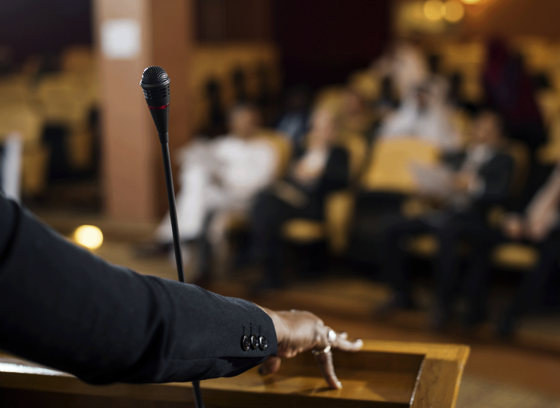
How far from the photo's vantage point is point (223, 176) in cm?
383

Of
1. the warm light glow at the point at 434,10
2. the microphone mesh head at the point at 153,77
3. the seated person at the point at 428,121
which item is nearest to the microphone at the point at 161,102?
the microphone mesh head at the point at 153,77

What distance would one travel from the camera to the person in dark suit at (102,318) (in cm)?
51

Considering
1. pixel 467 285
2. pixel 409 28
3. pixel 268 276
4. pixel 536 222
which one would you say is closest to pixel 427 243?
pixel 467 285

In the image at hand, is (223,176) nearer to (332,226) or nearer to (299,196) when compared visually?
(299,196)

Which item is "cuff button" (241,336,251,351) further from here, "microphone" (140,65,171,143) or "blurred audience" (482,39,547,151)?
"blurred audience" (482,39,547,151)

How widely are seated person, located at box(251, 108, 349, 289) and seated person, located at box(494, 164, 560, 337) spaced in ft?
3.38

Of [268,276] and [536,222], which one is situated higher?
[536,222]

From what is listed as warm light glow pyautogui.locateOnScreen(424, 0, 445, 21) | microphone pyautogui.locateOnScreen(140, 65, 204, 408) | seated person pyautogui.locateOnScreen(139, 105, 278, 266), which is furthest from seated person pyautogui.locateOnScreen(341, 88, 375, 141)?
warm light glow pyautogui.locateOnScreen(424, 0, 445, 21)

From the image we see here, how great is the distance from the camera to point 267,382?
935 mm

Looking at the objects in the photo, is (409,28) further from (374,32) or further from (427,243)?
(427,243)

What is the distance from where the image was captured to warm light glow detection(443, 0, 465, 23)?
340 inches

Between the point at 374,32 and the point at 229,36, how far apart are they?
7.05 feet

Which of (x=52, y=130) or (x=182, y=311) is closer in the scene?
(x=182, y=311)

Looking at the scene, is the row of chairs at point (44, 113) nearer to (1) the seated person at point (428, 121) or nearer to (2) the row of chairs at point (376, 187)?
(2) the row of chairs at point (376, 187)
